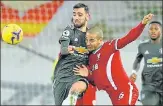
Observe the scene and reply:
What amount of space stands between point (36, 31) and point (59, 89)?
4919 millimetres

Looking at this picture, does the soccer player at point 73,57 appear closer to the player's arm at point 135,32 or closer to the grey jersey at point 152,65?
the player's arm at point 135,32

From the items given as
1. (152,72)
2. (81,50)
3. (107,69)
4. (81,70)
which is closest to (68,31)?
(81,50)

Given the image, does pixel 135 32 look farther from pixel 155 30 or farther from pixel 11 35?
pixel 155 30

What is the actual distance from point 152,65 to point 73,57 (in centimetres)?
259

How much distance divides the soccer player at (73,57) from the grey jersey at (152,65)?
7.50 feet

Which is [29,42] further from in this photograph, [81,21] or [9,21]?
[81,21]

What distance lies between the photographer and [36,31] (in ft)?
35.7

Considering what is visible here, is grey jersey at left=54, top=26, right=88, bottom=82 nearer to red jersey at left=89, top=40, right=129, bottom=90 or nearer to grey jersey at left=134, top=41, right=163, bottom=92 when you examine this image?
red jersey at left=89, top=40, right=129, bottom=90

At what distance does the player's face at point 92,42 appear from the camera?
591 cm

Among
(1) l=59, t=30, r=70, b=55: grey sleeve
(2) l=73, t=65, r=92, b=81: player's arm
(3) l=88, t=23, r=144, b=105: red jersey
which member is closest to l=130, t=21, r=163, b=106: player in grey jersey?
(3) l=88, t=23, r=144, b=105: red jersey

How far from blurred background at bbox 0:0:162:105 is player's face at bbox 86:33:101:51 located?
12.6ft

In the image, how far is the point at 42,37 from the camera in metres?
10.7

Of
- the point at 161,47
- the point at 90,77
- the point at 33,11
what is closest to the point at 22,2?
the point at 33,11

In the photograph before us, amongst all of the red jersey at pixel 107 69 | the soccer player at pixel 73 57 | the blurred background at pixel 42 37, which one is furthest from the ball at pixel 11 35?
the blurred background at pixel 42 37
